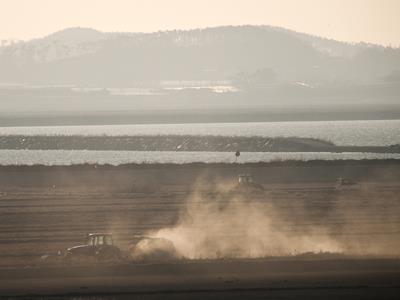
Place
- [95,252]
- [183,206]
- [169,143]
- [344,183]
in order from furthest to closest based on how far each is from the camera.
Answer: [169,143] < [344,183] < [183,206] < [95,252]

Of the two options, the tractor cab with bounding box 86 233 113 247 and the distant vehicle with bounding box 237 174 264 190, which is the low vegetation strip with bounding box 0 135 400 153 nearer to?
the distant vehicle with bounding box 237 174 264 190

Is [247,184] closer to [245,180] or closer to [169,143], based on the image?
[245,180]

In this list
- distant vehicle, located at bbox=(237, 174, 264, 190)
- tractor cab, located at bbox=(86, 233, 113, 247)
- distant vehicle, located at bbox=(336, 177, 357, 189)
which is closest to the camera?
tractor cab, located at bbox=(86, 233, 113, 247)

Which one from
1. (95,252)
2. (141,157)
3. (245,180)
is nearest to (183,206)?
(245,180)

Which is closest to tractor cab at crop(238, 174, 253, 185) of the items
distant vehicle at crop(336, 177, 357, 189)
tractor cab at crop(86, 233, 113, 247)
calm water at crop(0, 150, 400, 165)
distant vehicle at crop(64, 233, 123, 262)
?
distant vehicle at crop(336, 177, 357, 189)

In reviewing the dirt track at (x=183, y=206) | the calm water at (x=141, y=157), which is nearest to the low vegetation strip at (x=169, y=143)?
the calm water at (x=141, y=157)

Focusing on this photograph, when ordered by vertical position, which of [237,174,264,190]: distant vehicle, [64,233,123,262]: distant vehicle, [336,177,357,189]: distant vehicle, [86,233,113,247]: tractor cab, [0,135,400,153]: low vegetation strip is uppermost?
[86,233,113,247]: tractor cab

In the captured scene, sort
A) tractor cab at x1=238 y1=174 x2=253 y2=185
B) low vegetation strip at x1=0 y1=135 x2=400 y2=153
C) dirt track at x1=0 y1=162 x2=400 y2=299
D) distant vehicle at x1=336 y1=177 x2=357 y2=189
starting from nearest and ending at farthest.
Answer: dirt track at x1=0 y1=162 x2=400 y2=299 < tractor cab at x1=238 y1=174 x2=253 y2=185 < distant vehicle at x1=336 y1=177 x2=357 y2=189 < low vegetation strip at x1=0 y1=135 x2=400 y2=153
